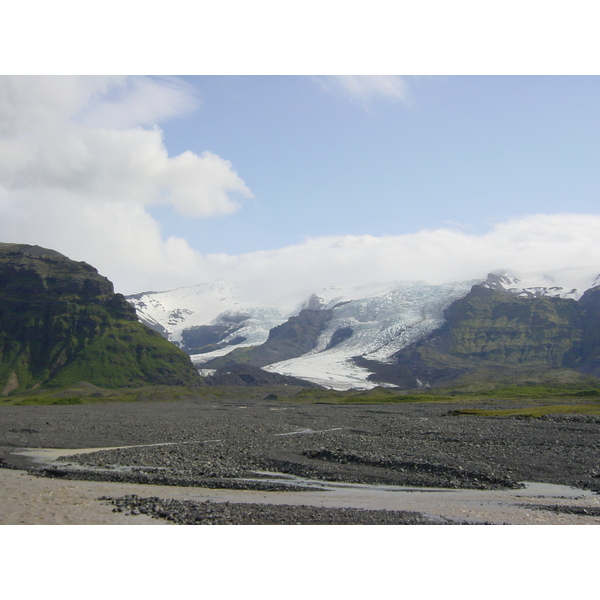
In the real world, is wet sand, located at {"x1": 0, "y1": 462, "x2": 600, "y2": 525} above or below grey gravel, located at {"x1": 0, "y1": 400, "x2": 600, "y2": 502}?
above

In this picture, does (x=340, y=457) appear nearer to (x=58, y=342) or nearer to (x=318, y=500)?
(x=318, y=500)

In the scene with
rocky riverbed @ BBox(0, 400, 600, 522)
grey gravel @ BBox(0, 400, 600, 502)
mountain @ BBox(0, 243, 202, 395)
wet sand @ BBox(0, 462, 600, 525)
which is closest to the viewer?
wet sand @ BBox(0, 462, 600, 525)

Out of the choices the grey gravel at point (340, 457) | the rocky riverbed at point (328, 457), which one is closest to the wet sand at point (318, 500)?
the rocky riverbed at point (328, 457)

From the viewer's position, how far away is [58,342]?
185m

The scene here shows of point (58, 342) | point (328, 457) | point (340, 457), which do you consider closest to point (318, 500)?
point (340, 457)

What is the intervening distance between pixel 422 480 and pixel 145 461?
15.6 meters

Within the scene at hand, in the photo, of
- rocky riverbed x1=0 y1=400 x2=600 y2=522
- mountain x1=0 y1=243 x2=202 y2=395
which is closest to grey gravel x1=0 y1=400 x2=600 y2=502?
rocky riverbed x1=0 y1=400 x2=600 y2=522

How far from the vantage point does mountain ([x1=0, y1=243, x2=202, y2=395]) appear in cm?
17388

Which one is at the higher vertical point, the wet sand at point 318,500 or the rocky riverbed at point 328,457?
the wet sand at point 318,500

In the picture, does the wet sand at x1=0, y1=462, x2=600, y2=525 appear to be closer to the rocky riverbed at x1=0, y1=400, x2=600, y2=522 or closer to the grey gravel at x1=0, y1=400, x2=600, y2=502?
the rocky riverbed at x1=0, y1=400, x2=600, y2=522

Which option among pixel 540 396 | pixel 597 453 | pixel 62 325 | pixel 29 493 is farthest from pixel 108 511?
pixel 62 325

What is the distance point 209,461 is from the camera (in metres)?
31.7

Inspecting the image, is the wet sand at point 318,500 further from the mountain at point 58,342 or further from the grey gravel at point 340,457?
the mountain at point 58,342

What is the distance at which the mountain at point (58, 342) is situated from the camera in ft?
570
